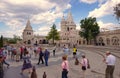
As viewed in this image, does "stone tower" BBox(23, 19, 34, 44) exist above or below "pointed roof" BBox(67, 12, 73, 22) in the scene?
below

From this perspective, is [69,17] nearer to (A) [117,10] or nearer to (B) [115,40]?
(B) [115,40]

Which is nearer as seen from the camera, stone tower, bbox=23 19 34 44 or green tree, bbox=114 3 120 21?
green tree, bbox=114 3 120 21

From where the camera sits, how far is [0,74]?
409 inches

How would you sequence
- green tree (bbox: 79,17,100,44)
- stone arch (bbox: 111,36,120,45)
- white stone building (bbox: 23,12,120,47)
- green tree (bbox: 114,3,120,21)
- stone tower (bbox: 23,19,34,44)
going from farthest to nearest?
stone tower (bbox: 23,19,34,44) < white stone building (bbox: 23,12,120,47) < green tree (bbox: 79,17,100,44) < stone arch (bbox: 111,36,120,45) < green tree (bbox: 114,3,120,21)

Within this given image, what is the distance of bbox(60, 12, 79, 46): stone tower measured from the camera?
410ft

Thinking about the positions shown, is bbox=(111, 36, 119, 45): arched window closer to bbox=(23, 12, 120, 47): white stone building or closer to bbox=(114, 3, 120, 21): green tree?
bbox=(23, 12, 120, 47): white stone building

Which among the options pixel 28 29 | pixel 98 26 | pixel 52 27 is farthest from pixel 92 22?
pixel 28 29

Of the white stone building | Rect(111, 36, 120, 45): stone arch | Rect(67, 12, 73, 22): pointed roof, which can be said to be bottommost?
Rect(111, 36, 120, 45): stone arch

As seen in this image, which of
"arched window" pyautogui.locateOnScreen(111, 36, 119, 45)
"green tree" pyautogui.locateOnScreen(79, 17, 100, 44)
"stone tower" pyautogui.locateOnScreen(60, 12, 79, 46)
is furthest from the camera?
"stone tower" pyautogui.locateOnScreen(60, 12, 79, 46)

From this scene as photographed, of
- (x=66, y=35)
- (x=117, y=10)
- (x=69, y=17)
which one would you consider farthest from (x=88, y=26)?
(x=117, y=10)

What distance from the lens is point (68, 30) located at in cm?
13675

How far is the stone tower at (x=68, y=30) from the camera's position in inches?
4916

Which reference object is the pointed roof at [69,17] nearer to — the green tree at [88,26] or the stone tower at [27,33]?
the stone tower at [27,33]

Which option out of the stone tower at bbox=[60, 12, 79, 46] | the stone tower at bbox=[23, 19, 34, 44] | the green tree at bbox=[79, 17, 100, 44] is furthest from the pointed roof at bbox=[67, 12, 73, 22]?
the green tree at bbox=[79, 17, 100, 44]
